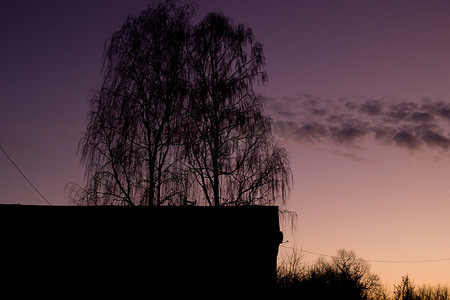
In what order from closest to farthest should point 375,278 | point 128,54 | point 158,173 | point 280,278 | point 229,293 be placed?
point 229,293 → point 158,173 → point 128,54 → point 280,278 → point 375,278

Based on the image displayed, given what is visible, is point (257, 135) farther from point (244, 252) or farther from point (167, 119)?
point (244, 252)

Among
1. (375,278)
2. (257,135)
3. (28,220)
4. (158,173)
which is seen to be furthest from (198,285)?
(375,278)

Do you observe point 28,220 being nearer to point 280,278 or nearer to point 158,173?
point 158,173

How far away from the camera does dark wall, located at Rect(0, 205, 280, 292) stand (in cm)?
1119

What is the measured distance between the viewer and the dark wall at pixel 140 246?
1119 cm

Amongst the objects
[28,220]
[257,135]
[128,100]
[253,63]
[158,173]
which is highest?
[253,63]

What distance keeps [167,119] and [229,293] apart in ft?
23.6

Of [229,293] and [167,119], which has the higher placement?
[167,119]

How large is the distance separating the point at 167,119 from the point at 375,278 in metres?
34.5

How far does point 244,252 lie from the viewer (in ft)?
37.3

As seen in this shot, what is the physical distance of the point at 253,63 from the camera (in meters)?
17.5

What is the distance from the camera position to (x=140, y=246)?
1142 centimetres

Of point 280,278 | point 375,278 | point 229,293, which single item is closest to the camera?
point 229,293

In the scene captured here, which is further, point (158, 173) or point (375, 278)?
point (375, 278)
